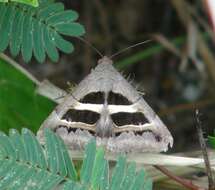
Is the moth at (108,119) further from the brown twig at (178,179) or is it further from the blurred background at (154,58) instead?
the blurred background at (154,58)

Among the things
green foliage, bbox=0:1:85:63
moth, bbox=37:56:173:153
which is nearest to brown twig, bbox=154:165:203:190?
moth, bbox=37:56:173:153

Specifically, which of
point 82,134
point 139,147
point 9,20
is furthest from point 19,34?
point 139,147

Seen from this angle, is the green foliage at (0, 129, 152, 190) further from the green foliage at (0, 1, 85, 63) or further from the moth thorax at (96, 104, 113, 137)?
the green foliage at (0, 1, 85, 63)

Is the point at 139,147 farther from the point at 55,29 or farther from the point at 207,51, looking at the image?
the point at 207,51

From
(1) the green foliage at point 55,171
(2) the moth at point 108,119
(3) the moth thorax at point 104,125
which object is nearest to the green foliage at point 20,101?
(2) the moth at point 108,119

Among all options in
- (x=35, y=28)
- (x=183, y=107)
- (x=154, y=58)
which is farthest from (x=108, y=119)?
(x=154, y=58)
